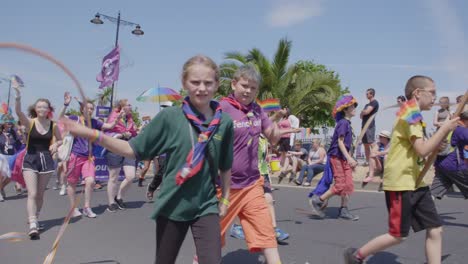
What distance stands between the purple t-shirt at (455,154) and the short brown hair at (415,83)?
3032 mm

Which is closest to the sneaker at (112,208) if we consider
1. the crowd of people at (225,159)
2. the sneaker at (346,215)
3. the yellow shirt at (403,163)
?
the crowd of people at (225,159)

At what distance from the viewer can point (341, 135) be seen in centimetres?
694

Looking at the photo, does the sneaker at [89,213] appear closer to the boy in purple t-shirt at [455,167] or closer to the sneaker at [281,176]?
the boy in purple t-shirt at [455,167]

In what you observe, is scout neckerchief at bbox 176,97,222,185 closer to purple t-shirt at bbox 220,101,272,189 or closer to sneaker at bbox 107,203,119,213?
purple t-shirt at bbox 220,101,272,189

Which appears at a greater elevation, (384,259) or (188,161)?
(188,161)

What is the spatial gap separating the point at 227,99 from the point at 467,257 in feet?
10.5

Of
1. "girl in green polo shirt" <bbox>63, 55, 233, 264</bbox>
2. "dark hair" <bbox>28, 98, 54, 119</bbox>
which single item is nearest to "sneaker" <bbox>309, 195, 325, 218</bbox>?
"dark hair" <bbox>28, 98, 54, 119</bbox>

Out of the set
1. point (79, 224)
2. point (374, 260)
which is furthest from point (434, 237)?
point (79, 224)

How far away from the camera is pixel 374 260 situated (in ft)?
15.8

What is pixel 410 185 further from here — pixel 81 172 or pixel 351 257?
pixel 81 172

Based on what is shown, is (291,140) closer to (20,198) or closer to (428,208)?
(20,198)

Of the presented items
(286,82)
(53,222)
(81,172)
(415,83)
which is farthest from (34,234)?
(286,82)

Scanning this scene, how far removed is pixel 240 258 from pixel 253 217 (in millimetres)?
1318

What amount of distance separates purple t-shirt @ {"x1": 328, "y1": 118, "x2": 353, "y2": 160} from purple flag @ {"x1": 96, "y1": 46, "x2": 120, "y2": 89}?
3584mm
